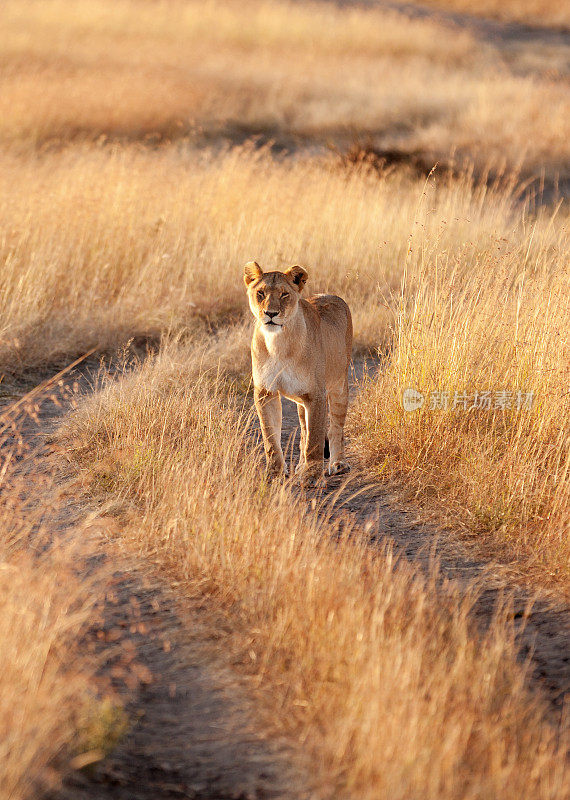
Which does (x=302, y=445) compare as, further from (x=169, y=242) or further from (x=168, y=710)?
(x=169, y=242)

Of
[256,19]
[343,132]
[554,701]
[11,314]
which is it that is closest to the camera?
[554,701]

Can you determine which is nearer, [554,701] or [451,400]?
[554,701]

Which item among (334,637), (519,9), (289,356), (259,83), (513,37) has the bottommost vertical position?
(334,637)

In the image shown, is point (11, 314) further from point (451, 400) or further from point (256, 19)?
point (256, 19)

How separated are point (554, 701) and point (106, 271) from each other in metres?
6.77

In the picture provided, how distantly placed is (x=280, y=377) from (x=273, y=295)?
46 cm

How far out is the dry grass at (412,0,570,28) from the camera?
3669 cm

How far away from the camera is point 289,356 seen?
5.06m

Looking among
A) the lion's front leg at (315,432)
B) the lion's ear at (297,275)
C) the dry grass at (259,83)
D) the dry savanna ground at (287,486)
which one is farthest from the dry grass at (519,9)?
the lion's front leg at (315,432)

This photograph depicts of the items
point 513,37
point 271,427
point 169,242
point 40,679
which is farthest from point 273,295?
point 513,37

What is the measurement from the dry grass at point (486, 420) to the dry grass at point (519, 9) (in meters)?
34.3

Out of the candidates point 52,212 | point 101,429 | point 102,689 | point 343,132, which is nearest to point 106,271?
point 52,212

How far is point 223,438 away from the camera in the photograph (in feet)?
18.1

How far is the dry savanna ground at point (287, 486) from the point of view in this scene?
3.04 m
